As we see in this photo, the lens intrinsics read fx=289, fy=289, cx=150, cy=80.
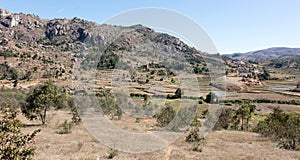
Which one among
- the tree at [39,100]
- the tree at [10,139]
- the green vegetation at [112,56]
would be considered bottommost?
the tree at [39,100]

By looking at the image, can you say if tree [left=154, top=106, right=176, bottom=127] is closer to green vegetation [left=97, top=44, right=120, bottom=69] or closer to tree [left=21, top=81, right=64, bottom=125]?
tree [left=21, top=81, right=64, bottom=125]

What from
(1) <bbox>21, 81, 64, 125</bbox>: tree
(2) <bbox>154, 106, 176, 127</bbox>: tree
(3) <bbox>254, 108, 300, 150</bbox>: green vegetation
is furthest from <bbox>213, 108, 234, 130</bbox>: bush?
(1) <bbox>21, 81, 64, 125</bbox>: tree

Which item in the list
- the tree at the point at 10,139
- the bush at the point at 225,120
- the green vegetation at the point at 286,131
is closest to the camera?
the tree at the point at 10,139

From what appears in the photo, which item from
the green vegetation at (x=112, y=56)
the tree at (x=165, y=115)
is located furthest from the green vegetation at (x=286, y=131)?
the green vegetation at (x=112, y=56)

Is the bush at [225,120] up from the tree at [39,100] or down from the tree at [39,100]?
down

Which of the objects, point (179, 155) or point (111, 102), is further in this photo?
point (111, 102)

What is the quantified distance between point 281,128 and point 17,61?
6318 inches

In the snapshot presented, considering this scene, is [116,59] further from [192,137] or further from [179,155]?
[192,137]

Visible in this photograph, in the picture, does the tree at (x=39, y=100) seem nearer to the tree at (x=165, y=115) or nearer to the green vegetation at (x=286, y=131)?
the tree at (x=165, y=115)

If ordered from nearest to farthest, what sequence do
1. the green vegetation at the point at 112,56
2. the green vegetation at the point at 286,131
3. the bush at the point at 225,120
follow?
1. the green vegetation at the point at 112,56
2. the green vegetation at the point at 286,131
3. the bush at the point at 225,120

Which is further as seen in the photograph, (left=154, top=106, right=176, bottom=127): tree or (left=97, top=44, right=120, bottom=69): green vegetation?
(left=154, top=106, right=176, bottom=127): tree

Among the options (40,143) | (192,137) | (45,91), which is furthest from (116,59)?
(45,91)

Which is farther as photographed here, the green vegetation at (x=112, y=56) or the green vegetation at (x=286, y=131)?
the green vegetation at (x=286, y=131)

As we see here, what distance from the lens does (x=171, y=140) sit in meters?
31.4
